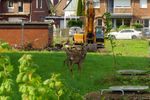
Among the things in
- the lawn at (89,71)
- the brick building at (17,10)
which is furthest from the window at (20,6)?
the lawn at (89,71)

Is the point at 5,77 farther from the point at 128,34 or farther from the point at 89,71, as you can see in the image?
the point at 128,34

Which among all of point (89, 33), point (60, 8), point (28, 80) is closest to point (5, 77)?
point (28, 80)

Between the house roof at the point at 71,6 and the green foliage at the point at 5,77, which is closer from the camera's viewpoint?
the green foliage at the point at 5,77

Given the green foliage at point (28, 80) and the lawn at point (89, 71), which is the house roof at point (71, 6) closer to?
the lawn at point (89, 71)

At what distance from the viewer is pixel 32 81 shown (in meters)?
5.44

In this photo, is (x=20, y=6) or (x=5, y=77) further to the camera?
(x=20, y=6)

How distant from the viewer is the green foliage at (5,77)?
541cm

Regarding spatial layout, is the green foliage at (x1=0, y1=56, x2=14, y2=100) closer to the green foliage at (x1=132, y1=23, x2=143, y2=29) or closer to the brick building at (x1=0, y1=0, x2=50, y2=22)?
the green foliage at (x1=132, y1=23, x2=143, y2=29)

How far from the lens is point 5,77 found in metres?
5.50

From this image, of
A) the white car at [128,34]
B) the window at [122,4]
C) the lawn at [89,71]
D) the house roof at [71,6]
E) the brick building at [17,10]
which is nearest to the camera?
the lawn at [89,71]

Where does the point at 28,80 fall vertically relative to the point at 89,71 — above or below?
above

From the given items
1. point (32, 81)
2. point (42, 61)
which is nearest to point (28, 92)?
point (32, 81)

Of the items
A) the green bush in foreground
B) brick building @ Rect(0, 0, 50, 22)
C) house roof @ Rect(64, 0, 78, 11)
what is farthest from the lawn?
house roof @ Rect(64, 0, 78, 11)

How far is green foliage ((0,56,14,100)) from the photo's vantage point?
5.41m
